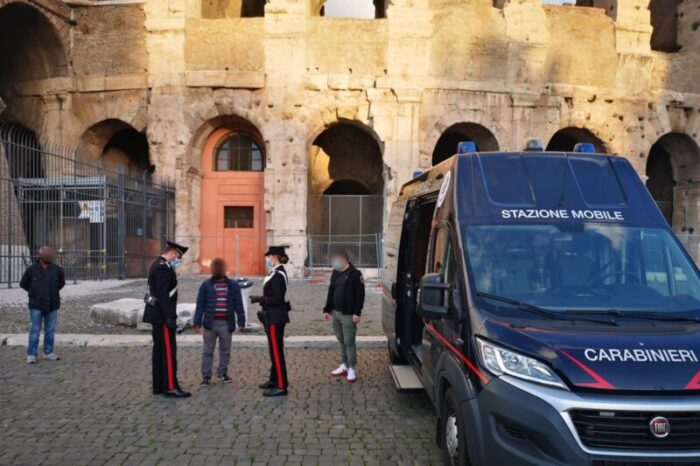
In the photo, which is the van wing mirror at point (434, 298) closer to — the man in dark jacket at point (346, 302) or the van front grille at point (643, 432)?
the van front grille at point (643, 432)

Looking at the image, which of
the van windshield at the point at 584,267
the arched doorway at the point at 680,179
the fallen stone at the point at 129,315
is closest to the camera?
the van windshield at the point at 584,267

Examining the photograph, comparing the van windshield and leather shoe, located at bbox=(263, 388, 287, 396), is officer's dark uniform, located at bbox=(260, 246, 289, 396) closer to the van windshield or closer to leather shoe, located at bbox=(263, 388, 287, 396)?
leather shoe, located at bbox=(263, 388, 287, 396)

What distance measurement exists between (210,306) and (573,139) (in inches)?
821

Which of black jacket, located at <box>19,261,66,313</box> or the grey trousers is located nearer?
the grey trousers

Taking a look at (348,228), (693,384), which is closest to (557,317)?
(693,384)

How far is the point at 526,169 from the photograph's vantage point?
13.4 feet

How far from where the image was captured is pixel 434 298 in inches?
142

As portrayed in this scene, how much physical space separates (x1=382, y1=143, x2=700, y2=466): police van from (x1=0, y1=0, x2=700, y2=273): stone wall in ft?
48.2

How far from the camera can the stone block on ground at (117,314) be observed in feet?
29.4

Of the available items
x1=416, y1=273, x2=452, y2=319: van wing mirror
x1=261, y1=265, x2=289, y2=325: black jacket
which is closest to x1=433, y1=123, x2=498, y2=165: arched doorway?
x1=261, y1=265, x2=289, y2=325: black jacket

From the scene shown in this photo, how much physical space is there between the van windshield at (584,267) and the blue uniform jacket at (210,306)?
10.6ft

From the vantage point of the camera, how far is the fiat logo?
8.60 ft

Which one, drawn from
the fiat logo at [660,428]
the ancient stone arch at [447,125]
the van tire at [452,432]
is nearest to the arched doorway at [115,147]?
the ancient stone arch at [447,125]

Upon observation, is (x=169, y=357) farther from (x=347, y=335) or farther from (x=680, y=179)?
(x=680, y=179)
